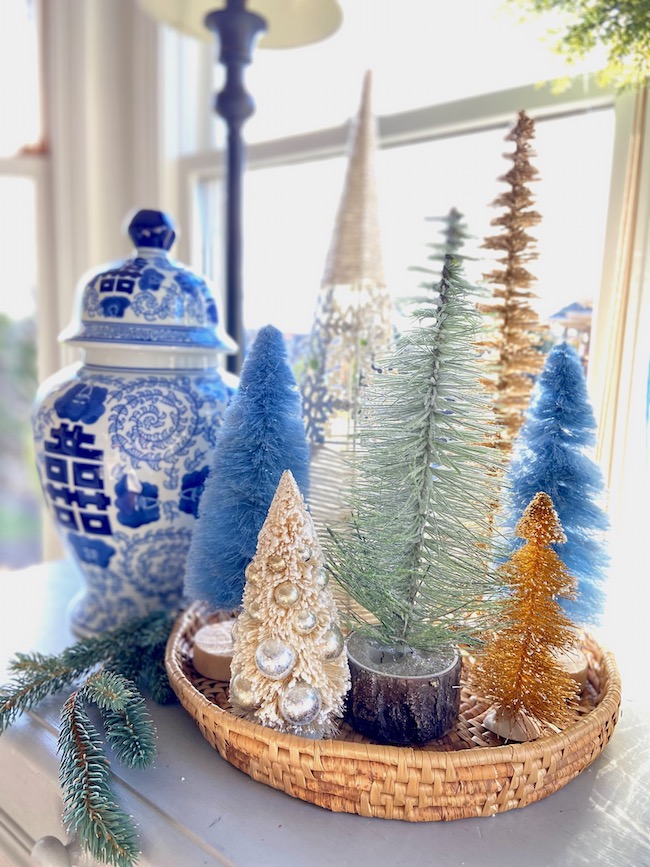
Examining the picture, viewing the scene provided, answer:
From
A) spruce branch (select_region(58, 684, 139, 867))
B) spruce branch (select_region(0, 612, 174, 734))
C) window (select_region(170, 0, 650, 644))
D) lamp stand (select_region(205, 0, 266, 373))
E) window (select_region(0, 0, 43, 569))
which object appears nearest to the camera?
spruce branch (select_region(58, 684, 139, 867))

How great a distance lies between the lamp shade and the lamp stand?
9cm

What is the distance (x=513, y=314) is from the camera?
581 millimetres

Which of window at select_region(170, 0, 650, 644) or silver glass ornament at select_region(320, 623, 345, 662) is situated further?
window at select_region(170, 0, 650, 644)

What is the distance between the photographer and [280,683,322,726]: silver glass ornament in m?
0.42

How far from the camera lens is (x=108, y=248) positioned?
4.26 ft

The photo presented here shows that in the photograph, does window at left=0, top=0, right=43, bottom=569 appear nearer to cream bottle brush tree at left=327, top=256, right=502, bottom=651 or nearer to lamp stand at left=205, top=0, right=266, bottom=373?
lamp stand at left=205, top=0, right=266, bottom=373

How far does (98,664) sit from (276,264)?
2.46 feet

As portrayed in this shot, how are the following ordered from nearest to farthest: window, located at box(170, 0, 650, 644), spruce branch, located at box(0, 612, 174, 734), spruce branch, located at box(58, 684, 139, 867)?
spruce branch, located at box(58, 684, 139, 867) → spruce branch, located at box(0, 612, 174, 734) → window, located at box(170, 0, 650, 644)

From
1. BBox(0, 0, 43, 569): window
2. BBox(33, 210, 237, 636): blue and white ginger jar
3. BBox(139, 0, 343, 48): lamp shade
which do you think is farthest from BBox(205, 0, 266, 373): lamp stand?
BBox(0, 0, 43, 569): window

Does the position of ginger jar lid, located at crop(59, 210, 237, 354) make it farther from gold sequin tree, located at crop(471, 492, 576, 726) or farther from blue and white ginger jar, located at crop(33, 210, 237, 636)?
gold sequin tree, located at crop(471, 492, 576, 726)

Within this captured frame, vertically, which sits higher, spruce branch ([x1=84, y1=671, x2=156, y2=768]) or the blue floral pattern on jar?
the blue floral pattern on jar

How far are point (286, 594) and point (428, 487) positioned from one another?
0.39 feet

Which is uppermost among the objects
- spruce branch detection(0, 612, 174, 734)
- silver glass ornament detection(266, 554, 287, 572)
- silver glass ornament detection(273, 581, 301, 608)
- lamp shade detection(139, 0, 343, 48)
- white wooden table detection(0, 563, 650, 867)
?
lamp shade detection(139, 0, 343, 48)

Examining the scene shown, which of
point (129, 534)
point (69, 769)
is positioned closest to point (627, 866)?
point (69, 769)
